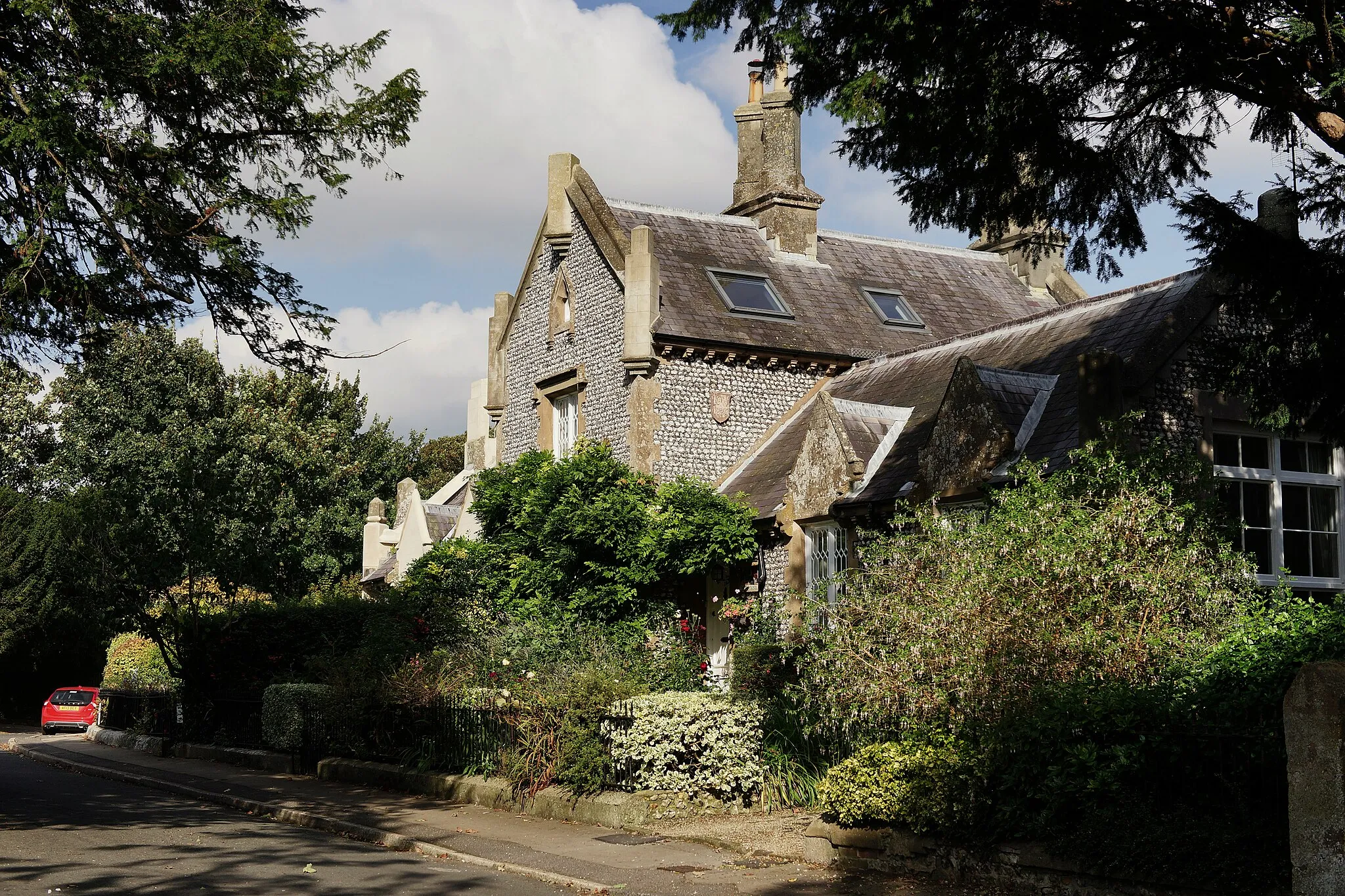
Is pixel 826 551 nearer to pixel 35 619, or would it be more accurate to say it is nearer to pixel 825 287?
pixel 825 287

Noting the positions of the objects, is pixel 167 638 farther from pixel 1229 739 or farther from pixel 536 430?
pixel 1229 739

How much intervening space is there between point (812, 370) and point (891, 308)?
316 cm

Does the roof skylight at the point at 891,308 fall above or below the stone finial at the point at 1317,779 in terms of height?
above

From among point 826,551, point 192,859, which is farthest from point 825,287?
point 192,859

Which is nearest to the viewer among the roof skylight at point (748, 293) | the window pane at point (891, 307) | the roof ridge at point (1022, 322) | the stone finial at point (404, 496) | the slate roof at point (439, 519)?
the roof ridge at point (1022, 322)

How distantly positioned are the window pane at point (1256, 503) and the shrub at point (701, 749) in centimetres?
698

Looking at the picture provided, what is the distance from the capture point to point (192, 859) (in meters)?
11.4

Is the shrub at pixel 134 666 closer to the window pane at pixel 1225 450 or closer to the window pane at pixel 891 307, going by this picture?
the window pane at pixel 891 307

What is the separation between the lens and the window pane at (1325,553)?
52.9 ft

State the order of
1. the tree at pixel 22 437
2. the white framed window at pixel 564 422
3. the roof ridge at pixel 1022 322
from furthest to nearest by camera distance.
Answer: the tree at pixel 22 437 < the white framed window at pixel 564 422 < the roof ridge at pixel 1022 322

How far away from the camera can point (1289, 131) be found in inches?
426

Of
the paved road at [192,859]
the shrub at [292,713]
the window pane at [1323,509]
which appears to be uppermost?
the window pane at [1323,509]

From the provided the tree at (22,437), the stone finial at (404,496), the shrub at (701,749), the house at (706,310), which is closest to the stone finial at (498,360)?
the house at (706,310)

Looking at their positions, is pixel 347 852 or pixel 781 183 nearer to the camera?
pixel 347 852
